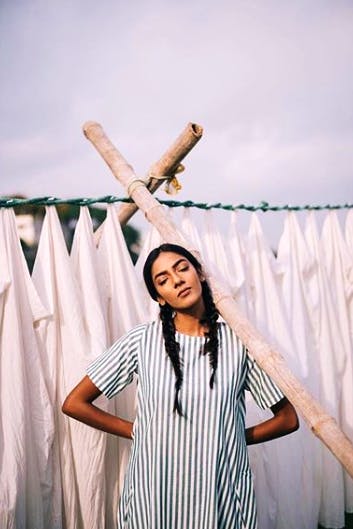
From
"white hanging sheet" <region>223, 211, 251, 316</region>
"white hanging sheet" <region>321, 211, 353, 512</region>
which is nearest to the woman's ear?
"white hanging sheet" <region>223, 211, 251, 316</region>

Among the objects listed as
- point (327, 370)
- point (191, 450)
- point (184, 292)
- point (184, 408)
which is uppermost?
point (184, 292)

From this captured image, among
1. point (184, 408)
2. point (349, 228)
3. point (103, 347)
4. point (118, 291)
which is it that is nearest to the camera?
point (184, 408)

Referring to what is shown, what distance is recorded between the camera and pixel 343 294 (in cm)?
289

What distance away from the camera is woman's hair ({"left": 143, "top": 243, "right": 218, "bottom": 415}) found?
140 cm

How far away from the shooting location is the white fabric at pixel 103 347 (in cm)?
169

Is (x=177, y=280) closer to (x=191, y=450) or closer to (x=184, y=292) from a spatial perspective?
(x=184, y=292)

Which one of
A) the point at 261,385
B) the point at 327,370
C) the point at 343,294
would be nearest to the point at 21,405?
the point at 261,385

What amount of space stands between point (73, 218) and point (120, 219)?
12694 mm

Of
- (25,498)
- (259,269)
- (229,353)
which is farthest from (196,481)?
(259,269)

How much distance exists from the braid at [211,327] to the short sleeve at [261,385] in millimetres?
137

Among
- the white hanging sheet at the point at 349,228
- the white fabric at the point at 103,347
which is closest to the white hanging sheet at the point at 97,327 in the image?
the white fabric at the point at 103,347

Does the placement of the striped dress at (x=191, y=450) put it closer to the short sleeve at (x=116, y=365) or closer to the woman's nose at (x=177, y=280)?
the short sleeve at (x=116, y=365)

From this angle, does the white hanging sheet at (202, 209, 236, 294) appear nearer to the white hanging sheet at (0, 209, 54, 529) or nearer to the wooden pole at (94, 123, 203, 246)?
the wooden pole at (94, 123, 203, 246)

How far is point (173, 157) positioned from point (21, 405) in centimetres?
119
